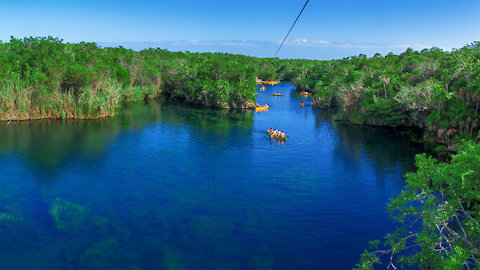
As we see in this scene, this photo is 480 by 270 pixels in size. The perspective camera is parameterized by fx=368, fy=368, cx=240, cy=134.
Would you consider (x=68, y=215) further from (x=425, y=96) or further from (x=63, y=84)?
(x=425, y=96)

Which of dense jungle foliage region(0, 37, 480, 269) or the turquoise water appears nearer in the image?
dense jungle foliage region(0, 37, 480, 269)

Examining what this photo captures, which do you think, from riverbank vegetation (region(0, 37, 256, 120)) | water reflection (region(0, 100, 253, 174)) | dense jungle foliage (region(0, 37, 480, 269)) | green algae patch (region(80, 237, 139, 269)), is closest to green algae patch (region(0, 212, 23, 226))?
green algae patch (region(80, 237, 139, 269))

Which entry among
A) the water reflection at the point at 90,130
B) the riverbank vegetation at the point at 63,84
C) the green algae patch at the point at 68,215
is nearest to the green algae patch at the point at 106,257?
the green algae patch at the point at 68,215

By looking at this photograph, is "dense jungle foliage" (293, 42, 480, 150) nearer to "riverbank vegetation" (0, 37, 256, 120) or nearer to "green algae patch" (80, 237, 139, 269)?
"riverbank vegetation" (0, 37, 256, 120)

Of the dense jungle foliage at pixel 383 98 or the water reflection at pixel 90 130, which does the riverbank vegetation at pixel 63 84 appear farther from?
the water reflection at pixel 90 130

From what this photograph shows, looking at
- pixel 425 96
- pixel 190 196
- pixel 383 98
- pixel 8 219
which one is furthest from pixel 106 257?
pixel 383 98
